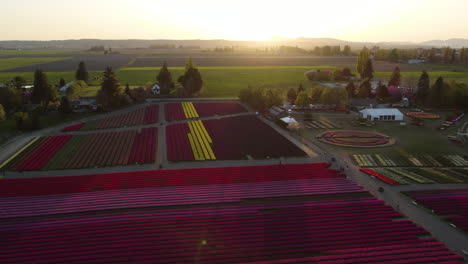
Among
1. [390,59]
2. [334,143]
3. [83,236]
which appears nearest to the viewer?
[83,236]

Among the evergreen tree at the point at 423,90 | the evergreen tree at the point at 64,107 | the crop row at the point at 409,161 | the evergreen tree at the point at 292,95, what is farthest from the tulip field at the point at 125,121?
the evergreen tree at the point at 423,90

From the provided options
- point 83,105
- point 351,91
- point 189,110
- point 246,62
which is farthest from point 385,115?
point 246,62

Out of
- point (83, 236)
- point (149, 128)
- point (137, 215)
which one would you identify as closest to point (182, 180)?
point (137, 215)

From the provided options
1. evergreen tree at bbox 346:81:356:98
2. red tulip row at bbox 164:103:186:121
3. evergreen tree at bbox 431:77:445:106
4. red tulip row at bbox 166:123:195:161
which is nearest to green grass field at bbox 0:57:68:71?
red tulip row at bbox 164:103:186:121

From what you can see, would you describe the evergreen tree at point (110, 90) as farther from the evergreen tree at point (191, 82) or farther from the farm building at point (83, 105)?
the evergreen tree at point (191, 82)

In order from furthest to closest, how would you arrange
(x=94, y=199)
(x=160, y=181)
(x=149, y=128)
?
(x=149, y=128) < (x=160, y=181) < (x=94, y=199)

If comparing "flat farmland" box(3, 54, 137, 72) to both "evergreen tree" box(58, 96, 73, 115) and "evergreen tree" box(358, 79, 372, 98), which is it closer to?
"evergreen tree" box(58, 96, 73, 115)

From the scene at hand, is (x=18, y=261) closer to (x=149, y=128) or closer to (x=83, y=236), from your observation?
(x=83, y=236)
